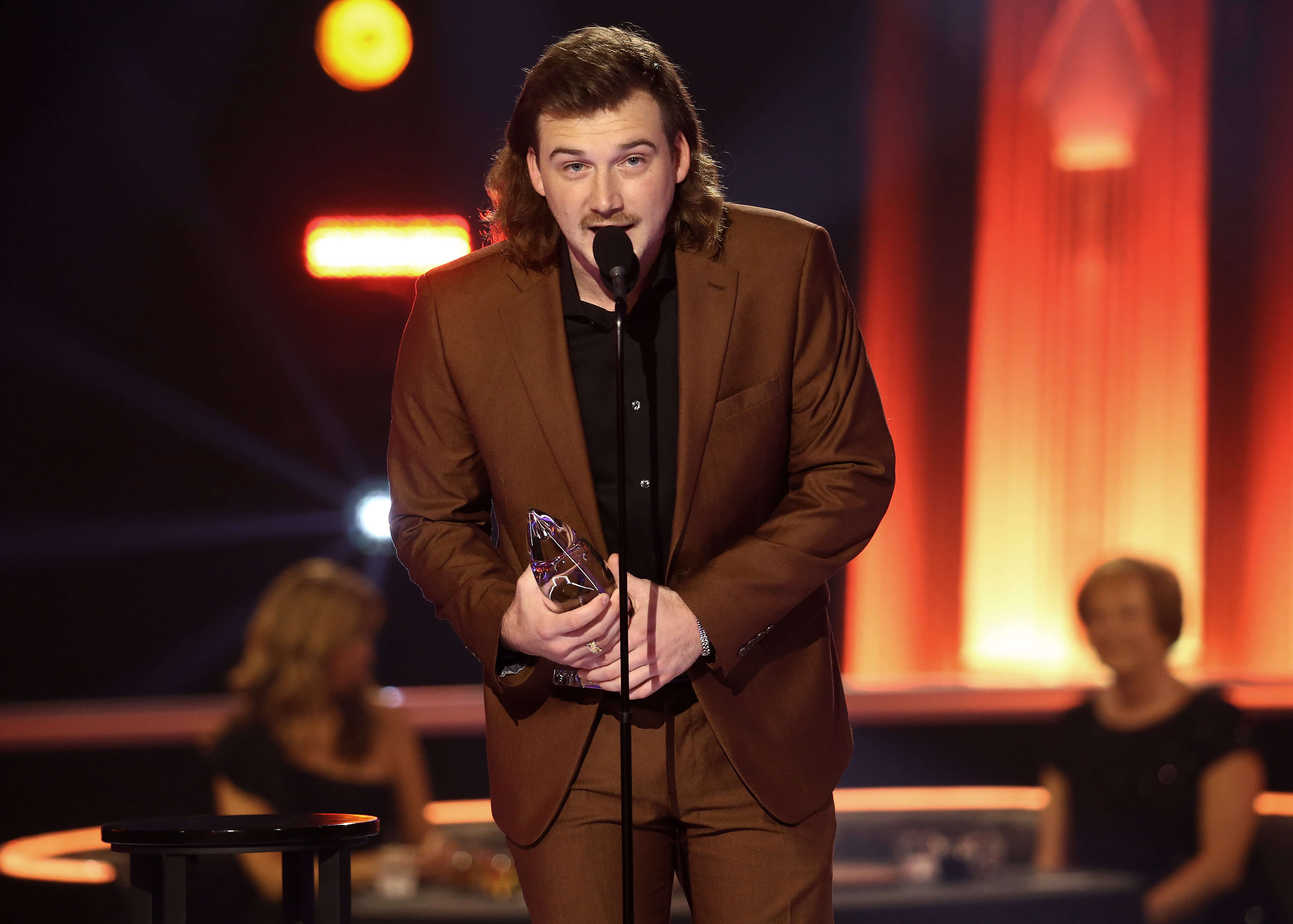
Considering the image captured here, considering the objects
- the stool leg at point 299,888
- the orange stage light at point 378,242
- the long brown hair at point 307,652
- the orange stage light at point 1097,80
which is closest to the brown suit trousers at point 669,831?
the stool leg at point 299,888

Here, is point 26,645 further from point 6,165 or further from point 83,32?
point 83,32

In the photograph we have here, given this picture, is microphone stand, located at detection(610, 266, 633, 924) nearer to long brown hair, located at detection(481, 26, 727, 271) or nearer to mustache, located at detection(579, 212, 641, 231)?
mustache, located at detection(579, 212, 641, 231)

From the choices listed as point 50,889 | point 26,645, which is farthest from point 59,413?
point 50,889

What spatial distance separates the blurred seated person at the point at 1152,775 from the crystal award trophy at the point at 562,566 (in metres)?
3.25

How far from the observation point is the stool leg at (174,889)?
6.84ft

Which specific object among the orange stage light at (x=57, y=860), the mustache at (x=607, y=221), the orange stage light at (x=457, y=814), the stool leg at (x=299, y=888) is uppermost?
the mustache at (x=607, y=221)

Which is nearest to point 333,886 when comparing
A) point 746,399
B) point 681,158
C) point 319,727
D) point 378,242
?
point 746,399

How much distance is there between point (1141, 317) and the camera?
30.5ft

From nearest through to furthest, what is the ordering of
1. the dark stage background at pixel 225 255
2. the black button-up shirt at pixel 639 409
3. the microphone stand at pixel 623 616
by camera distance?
the microphone stand at pixel 623 616, the black button-up shirt at pixel 639 409, the dark stage background at pixel 225 255

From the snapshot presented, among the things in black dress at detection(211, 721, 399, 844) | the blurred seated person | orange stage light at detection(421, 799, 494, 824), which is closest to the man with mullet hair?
the blurred seated person

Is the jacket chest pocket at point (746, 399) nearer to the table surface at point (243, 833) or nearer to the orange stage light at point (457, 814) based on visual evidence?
the table surface at point (243, 833)

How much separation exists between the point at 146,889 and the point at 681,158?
4.20ft

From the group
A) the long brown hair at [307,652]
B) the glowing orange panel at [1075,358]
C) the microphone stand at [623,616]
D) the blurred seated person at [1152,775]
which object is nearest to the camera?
the microphone stand at [623,616]

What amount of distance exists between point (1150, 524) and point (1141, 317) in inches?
53.0
